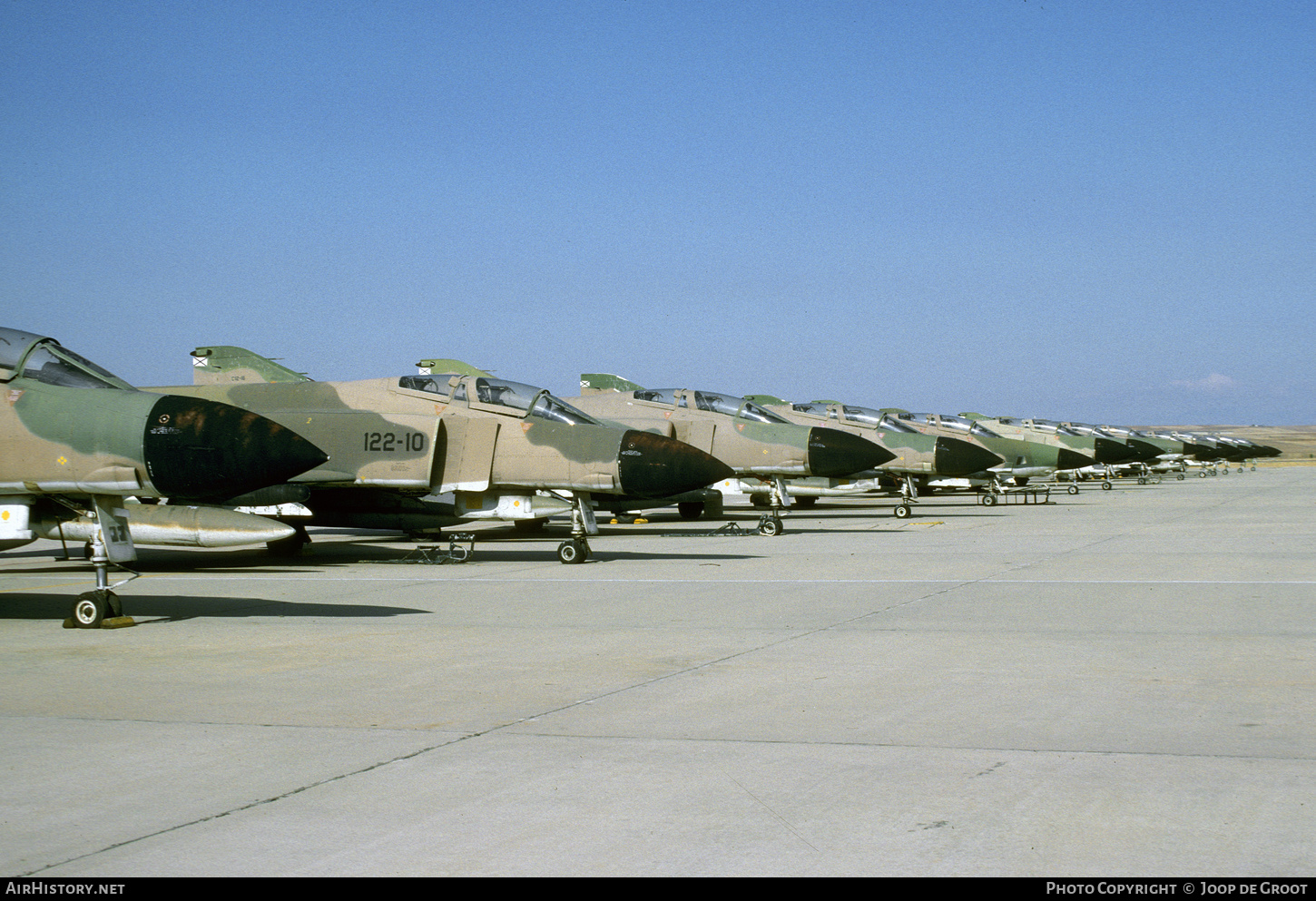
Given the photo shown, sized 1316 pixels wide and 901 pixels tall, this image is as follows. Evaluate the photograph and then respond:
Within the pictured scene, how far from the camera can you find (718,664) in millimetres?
7133

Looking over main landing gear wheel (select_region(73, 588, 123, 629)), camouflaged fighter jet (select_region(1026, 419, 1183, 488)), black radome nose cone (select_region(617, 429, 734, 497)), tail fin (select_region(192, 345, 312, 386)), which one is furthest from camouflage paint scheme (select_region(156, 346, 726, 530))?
camouflaged fighter jet (select_region(1026, 419, 1183, 488))

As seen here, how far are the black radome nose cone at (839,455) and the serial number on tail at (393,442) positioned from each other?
874cm

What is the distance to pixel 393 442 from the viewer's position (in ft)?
51.8

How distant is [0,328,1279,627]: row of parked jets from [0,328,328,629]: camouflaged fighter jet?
0.01 meters

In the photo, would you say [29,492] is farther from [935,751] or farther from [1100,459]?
[1100,459]

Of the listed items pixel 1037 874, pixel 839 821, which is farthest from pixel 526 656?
pixel 1037 874

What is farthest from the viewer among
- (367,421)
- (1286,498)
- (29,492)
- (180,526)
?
(1286,498)

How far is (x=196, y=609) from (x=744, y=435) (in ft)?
44.4

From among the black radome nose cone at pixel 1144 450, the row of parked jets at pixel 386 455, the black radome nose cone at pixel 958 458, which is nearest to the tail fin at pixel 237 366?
the row of parked jets at pixel 386 455

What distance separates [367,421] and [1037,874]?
540 inches

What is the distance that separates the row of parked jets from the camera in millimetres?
8914

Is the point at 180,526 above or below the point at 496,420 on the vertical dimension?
below

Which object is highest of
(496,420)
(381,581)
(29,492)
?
(496,420)

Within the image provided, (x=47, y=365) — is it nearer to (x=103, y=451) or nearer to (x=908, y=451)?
A: (x=103, y=451)
